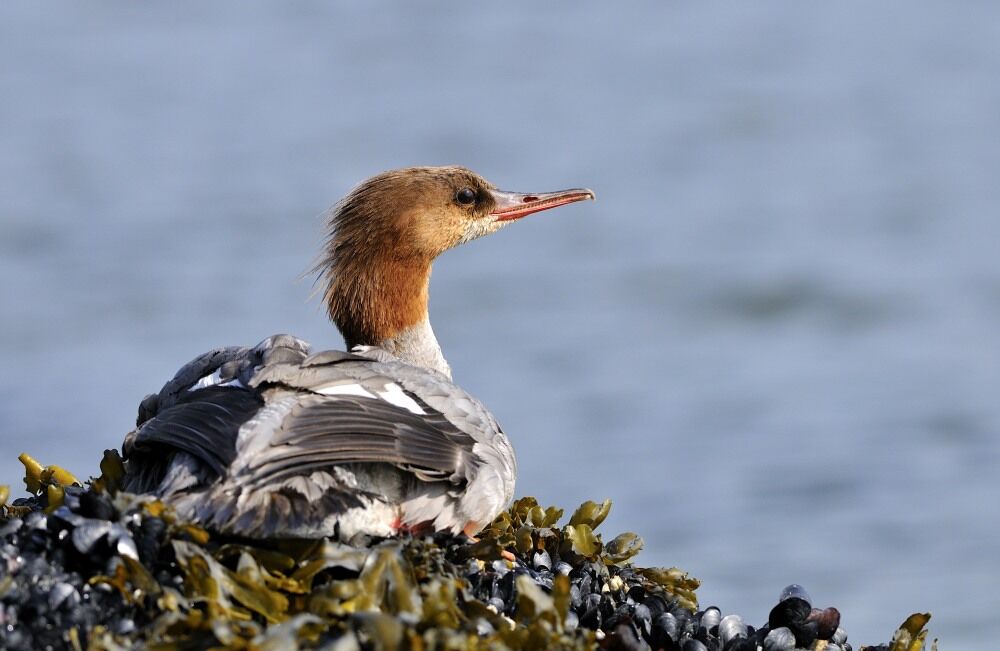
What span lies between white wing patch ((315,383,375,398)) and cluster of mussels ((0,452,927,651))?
57 cm

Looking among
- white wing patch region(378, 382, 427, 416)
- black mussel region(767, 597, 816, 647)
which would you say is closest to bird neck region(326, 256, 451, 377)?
white wing patch region(378, 382, 427, 416)

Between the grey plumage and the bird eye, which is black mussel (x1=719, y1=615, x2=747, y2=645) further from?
the bird eye

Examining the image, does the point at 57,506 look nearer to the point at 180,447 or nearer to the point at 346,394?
the point at 180,447

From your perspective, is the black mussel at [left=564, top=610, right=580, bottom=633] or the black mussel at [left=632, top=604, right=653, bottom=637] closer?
the black mussel at [left=564, top=610, right=580, bottom=633]

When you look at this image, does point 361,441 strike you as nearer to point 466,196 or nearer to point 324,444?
point 324,444

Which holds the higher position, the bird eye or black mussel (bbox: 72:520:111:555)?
the bird eye

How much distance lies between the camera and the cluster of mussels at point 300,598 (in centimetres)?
355

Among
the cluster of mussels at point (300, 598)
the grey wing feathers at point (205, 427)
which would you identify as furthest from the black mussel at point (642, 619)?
the grey wing feathers at point (205, 427)

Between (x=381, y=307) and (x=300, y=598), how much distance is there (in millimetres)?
2365

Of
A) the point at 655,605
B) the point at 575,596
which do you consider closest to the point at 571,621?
the point at 575,596

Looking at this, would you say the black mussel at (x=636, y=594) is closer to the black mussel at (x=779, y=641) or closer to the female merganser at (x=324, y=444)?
the black mussel at (x=779, y=641)

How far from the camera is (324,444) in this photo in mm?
4242

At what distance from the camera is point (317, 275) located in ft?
20.6

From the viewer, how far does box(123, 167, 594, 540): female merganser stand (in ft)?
13.4
